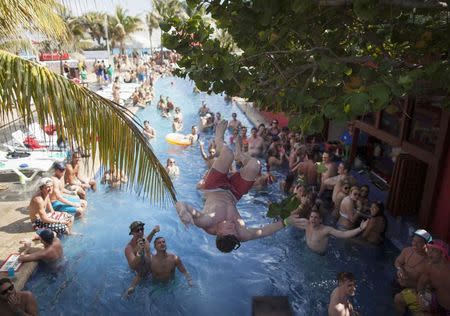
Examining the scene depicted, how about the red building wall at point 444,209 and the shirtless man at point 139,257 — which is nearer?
the shirtless man at point 139,257

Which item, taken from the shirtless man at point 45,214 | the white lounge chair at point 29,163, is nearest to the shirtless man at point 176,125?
the white lounge chair at point 29,163

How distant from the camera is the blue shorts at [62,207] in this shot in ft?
27.0

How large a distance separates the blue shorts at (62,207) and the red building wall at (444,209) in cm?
772

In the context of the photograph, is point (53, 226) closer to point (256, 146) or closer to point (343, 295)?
point (343, 295)

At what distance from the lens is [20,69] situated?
10.5ft

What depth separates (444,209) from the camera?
6840 millimetres

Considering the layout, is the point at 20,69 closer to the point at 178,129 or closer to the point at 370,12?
the point at 370,12

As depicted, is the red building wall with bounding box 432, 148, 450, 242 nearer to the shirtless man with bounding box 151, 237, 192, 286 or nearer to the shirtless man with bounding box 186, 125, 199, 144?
the shirtless man with bounding box 151, 237, 192, 286

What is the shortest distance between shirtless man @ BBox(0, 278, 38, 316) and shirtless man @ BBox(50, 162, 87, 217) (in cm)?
339

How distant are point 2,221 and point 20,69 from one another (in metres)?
5.89

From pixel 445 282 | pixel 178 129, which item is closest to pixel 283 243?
pixel 445 282

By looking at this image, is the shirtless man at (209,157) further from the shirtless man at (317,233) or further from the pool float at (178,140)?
the shirtless man at (317,233)

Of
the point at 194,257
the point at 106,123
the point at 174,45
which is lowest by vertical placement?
the point at 194,257

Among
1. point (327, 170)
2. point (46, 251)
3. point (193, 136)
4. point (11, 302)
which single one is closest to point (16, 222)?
point (46, 251)
